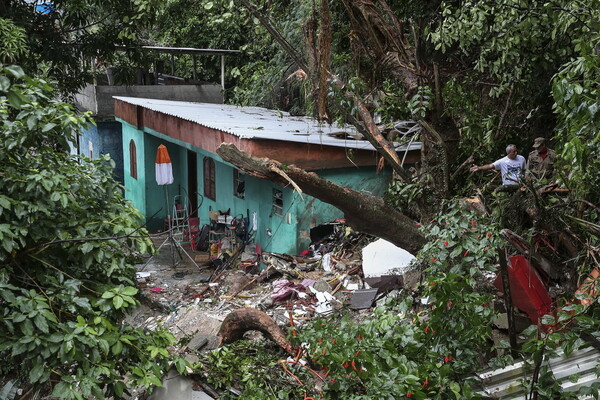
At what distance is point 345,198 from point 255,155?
12.9 ft

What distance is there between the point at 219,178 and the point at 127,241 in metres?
10.6

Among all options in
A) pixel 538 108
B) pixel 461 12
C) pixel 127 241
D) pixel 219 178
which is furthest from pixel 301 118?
pixel 127 241

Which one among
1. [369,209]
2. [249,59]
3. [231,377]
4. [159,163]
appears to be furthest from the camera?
[249,59]

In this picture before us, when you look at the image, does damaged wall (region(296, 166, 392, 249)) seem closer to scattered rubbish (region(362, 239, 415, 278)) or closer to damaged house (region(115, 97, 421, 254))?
damaged house (region(115, 97, 421, 254))

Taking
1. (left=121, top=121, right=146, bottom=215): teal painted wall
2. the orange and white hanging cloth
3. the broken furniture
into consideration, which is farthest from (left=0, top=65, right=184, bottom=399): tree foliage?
(left=121, top=121, right=146, bottom=215): teal painted wall

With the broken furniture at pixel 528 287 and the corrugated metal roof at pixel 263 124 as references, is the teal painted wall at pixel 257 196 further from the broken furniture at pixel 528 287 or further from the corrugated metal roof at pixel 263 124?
the broken furniture at pixel 528 287

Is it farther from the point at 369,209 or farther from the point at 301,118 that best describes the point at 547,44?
the point at 301,118

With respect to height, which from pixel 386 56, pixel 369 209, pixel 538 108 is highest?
pixel 386 56

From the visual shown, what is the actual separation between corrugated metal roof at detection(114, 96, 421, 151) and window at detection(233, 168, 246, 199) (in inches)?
47.9

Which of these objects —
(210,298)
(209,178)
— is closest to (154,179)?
(209,178)

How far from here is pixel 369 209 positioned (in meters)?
7.63

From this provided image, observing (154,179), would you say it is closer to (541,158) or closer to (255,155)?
(255,155)

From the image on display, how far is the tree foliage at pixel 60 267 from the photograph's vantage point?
421 cm

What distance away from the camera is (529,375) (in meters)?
4.98
